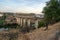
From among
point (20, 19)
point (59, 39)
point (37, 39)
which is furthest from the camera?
point (20, 19)

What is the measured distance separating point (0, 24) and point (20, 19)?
21.7 feet

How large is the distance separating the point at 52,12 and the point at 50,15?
0.50 metres

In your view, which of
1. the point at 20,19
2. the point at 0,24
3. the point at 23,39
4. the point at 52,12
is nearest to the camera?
the point at 23,39

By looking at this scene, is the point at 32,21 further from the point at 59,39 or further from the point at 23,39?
the point at 59,39

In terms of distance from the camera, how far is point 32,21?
2862 centimetres

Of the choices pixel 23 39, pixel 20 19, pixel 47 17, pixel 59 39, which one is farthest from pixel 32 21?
pixel 59 39

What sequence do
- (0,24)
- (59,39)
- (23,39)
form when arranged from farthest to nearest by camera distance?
(0,24) → (23,39) → (59,39)

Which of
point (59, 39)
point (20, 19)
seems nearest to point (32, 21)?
point (20, 19)

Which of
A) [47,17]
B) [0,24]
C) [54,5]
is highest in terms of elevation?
[54,5]

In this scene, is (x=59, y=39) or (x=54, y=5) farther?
(x=54, y=5)

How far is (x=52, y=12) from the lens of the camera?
18.6m

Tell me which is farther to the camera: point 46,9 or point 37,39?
point 46,9

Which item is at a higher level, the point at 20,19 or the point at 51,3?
the point at 51,3

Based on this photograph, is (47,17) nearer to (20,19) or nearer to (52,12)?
(52,12)
